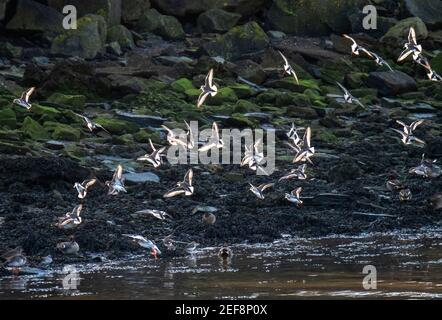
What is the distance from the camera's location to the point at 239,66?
3859 cm

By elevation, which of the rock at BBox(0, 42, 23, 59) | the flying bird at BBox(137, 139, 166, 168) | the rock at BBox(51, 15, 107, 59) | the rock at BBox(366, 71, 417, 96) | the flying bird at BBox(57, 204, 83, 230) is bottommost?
the flying bird at BBox(57, 204, 83, 230)

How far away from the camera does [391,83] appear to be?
37875mm

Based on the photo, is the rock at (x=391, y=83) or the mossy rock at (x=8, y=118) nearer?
the mossy rock at (x=8, y=118)

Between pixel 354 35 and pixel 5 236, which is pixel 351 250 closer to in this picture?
pixel 5 236

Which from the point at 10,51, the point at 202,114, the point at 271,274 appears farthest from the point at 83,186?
the point at 10,51

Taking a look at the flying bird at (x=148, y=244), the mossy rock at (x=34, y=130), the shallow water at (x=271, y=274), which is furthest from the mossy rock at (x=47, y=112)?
the flying bird at (x=148, y=244)

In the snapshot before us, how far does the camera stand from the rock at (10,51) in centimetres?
3719

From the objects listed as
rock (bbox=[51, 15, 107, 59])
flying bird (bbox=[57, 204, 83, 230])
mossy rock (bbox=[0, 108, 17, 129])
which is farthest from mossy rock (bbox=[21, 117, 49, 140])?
rock (bbox=[51, 15, 107, 59])

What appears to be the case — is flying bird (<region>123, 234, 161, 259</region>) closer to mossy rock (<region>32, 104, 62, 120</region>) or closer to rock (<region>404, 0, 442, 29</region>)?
mossy rock (<region>32, 104, 62, 120</region>)

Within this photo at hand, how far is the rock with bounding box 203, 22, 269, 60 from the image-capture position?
40062 mm

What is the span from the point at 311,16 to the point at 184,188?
21.3 meters

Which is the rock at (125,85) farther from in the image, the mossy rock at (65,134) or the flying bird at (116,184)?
the flying bird at (116,184)

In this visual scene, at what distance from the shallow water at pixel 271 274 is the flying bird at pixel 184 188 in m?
2.05

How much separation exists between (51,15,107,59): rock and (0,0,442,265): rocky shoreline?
44mm
